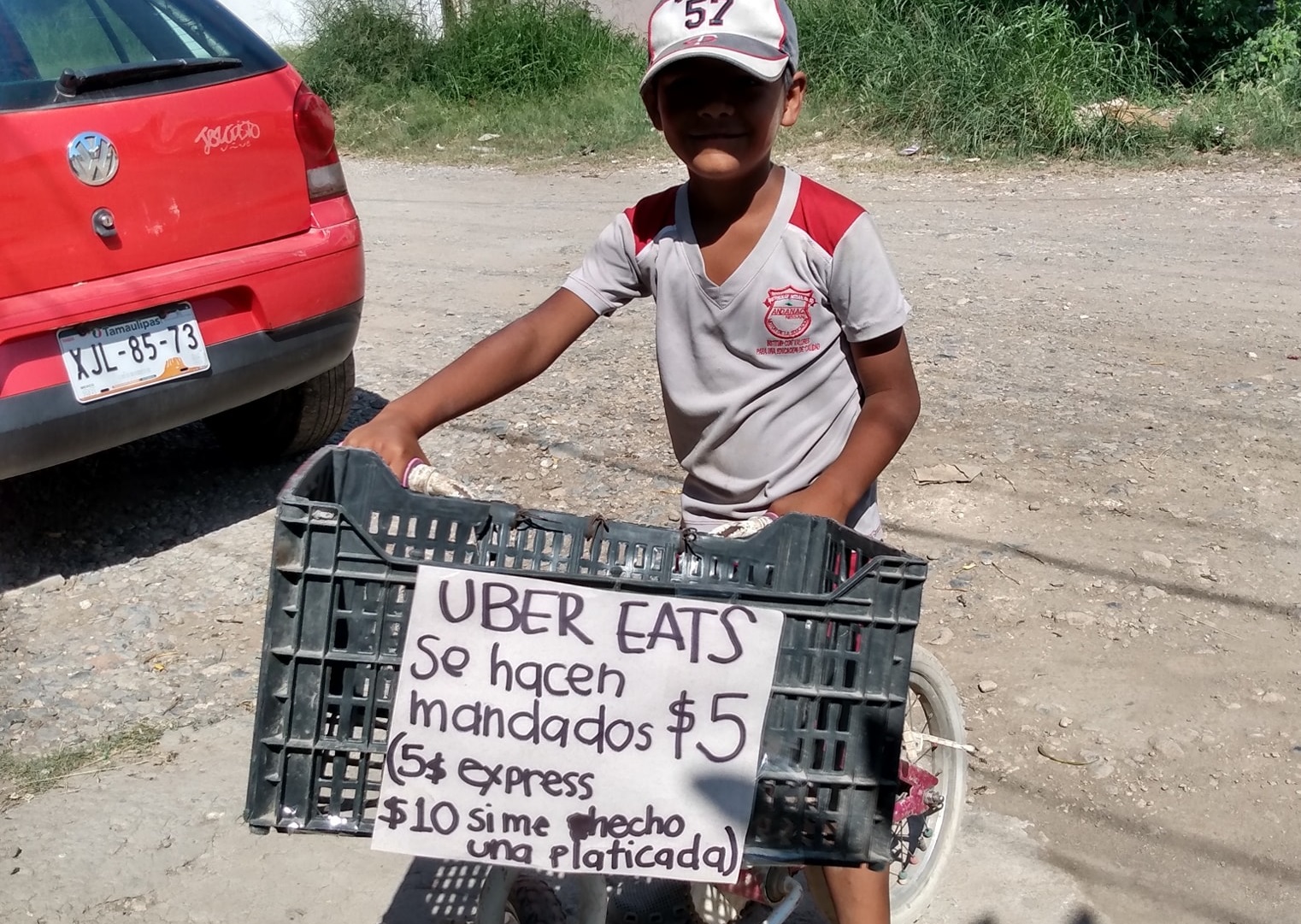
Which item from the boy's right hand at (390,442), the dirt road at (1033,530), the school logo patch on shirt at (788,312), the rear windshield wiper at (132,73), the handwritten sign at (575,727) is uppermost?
the rear windshield wiper at (132,73)

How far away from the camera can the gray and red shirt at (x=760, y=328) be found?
208cm

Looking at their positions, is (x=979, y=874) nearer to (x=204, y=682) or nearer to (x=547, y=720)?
(x=547, y=720)

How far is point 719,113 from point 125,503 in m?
3.29

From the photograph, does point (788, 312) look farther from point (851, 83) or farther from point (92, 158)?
point (851, 83)

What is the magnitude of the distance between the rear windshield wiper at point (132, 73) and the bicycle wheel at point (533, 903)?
8.77 feet

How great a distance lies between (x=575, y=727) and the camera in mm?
1566

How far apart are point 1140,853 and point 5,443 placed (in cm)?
303

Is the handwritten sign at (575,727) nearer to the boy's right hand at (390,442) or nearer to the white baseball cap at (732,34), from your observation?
the boy's right hand at (390,442)

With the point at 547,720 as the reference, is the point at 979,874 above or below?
below

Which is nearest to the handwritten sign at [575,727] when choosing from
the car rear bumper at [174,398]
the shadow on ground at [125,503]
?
the car rear bumper at [174,398]

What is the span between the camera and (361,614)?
156 cm

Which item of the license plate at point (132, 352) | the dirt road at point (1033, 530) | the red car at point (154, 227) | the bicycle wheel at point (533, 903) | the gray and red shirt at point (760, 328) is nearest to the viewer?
the gray and red shirt at point (760, 328)

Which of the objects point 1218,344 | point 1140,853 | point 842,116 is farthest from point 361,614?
point 842,116

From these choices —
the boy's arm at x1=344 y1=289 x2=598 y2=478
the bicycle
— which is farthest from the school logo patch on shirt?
the bicycle
